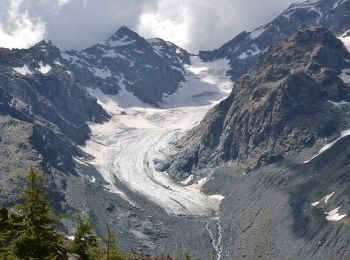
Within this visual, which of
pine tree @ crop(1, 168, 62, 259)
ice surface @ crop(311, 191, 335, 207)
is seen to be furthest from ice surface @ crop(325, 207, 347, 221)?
pine tree @ crop(1, 168, 62, 259)

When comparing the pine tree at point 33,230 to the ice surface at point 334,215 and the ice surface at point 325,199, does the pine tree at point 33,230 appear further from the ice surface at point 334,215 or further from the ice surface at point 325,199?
the ice surface at point 325,199

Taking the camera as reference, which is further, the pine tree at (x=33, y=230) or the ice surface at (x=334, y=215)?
the ice surface at (x=334, y=215)

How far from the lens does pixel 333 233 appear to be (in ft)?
468

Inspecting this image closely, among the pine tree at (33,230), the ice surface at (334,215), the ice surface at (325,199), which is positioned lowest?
the pine tree at (33,230)

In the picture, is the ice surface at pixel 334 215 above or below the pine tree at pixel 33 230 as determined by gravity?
above

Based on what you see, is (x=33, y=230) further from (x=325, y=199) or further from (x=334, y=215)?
(x=325, y=199)

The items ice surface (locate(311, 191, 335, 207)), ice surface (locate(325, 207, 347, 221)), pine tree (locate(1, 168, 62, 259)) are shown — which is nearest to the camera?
pine tree (locate(1, 168, 62, 259))

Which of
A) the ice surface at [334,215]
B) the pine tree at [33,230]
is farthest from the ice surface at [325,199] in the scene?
the pine tree at [33,230]

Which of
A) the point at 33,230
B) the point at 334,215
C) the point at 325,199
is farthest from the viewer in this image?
the point at 325,199

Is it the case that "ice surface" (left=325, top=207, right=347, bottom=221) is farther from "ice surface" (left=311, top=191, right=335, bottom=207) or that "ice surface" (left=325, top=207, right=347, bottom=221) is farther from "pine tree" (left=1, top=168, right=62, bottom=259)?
"pine tree" (left=1, top=168, right=62, bottom=259)

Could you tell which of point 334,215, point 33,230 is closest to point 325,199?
point 334,215

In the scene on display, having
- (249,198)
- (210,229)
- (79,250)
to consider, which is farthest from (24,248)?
(249,198)

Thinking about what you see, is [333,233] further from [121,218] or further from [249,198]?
[121,218]

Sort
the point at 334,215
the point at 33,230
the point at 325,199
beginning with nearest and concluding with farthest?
the point at 33,230 → the point at 334,215 → the point at 325,199
